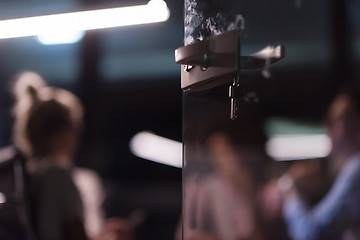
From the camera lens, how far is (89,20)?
135 inches

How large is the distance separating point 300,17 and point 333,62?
115 cm

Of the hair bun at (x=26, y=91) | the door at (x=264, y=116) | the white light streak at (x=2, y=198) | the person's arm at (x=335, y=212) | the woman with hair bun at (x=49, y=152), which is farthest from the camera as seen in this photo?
the hair bun at (x=26, y=91)

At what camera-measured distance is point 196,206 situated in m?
1.10

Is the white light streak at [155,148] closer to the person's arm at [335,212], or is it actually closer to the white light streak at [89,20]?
the white light streak at [89,20]

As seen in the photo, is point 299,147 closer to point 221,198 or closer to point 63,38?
point 221,198

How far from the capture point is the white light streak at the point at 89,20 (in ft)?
10.4

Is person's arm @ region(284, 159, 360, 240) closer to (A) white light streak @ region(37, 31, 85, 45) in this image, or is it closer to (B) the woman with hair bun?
(B) the woman with hair bun

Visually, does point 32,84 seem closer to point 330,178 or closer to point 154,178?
point 330,178

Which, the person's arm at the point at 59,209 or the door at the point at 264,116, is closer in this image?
the door at the point at 264,116

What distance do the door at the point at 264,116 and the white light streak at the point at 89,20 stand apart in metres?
1.03

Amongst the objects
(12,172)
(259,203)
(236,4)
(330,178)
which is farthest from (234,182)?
(236,4)

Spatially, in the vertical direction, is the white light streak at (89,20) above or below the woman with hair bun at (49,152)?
above

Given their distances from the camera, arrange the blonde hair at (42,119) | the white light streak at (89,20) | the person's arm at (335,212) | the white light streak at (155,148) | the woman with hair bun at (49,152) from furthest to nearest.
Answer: the white light streak at (155,148)
the white light streak at (89,20)
the blonde hair at (42,119)
the woman with hair bun at (49,152)
the person's arm at (335,212)

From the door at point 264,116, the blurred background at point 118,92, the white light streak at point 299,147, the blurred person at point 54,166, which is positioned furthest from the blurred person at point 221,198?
the blurred background at point 118,92
